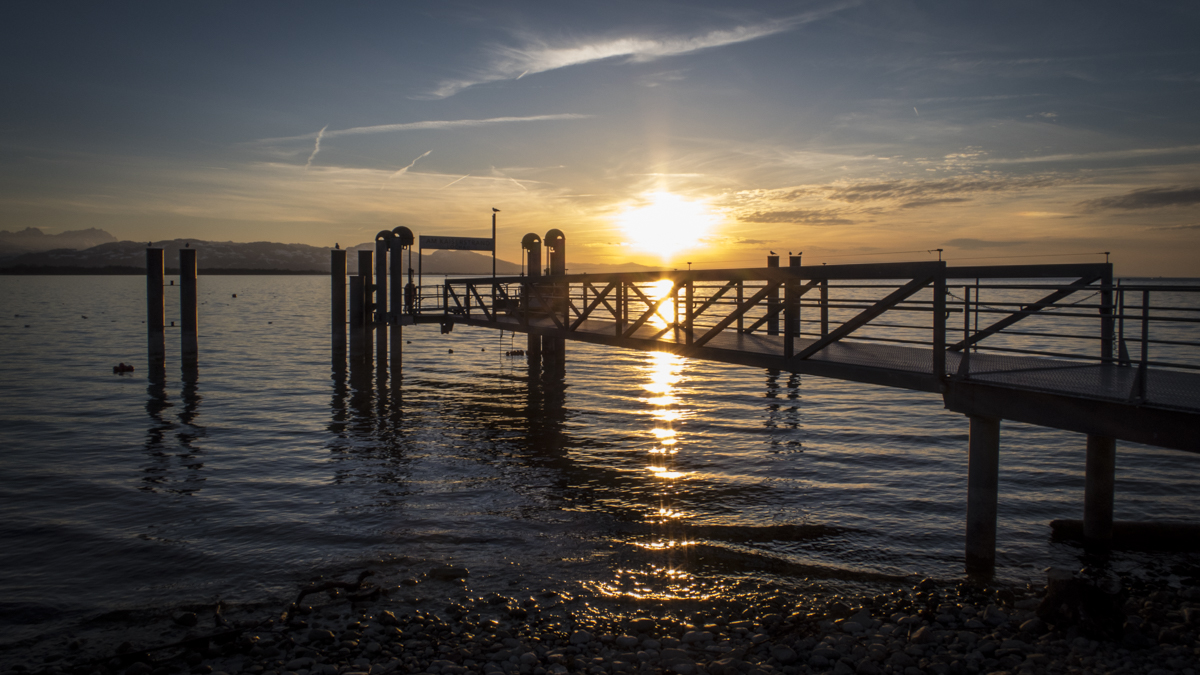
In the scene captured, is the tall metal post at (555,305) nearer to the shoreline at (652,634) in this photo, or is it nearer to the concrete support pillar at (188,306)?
the concrete support pillar at (188,306)

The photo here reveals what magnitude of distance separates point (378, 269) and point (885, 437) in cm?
1638

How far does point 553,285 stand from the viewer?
65.2 feet

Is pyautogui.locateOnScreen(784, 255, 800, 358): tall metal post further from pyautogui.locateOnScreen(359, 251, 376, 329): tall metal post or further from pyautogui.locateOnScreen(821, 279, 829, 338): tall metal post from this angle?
pyautogui.locateOnScreen(359, 251, 376, 329): tall metal post

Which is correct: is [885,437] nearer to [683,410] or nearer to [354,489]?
[683,410]

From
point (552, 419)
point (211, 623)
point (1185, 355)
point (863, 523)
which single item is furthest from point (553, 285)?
point (1185, 355)

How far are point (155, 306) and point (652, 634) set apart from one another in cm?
2259

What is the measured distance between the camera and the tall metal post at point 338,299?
23609mm

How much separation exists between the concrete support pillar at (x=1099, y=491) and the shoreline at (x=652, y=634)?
121 centimetres

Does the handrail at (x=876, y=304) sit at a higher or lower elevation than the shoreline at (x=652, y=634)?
higher

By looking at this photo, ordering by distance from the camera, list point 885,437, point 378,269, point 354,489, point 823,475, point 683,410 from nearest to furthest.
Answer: point 354,489 < point 823,475 < point 885,437 < point 683,410 < point 378,269

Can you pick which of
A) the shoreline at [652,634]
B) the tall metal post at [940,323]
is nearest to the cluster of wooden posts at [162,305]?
the shoreline at [652,634]

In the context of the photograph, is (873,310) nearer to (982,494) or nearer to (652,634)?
(982,494)

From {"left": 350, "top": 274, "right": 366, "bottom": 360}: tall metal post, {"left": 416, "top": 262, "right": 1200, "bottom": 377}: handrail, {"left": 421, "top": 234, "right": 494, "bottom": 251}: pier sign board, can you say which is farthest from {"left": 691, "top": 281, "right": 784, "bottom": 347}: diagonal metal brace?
{"left": 350, "top": 274, "right": 366, "bottom": 360}: tall metal post

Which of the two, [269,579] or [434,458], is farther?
[434,458]
